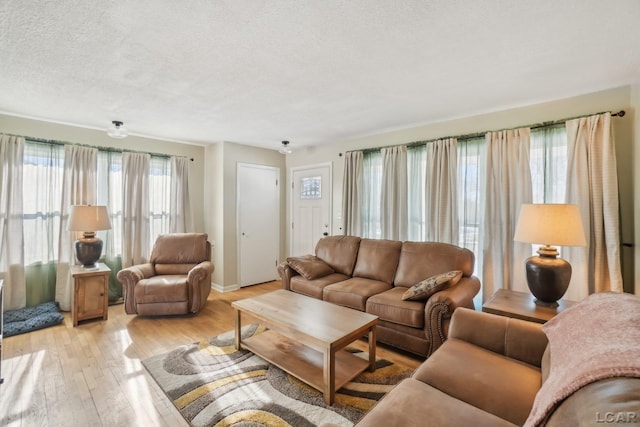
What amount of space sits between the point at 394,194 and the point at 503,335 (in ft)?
7.58

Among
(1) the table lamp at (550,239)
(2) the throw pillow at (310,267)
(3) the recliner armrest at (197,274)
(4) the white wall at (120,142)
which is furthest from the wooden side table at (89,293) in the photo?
(1) the table lamp at (550,239)

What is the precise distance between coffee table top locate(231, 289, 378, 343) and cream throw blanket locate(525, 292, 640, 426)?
46.6 inches

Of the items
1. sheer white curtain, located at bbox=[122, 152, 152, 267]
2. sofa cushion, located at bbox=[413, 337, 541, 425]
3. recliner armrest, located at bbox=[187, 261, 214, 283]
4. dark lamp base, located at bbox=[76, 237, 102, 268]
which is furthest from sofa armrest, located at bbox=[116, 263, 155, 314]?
sofa cushion, located at bbox=[413, 337, 541, 425]

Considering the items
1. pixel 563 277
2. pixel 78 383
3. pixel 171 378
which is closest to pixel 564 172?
pixel 563 277

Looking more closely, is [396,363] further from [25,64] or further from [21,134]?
[21,134]

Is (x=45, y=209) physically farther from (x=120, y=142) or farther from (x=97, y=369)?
(x=97, y=369)

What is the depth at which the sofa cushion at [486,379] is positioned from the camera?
1.26 m

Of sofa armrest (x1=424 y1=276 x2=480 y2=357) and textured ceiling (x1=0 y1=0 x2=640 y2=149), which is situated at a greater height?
textured ceiling (x1=0 y1=0 x2=640 y2=149)

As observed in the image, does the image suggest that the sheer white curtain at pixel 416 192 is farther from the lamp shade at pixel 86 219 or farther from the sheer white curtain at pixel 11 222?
the sheer white curtain at pixel 11 222

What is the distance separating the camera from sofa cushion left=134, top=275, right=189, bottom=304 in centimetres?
331

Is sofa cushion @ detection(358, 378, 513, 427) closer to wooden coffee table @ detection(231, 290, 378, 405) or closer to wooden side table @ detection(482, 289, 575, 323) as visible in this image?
wooden coffee table @ detection(231, 290, 378, 405)

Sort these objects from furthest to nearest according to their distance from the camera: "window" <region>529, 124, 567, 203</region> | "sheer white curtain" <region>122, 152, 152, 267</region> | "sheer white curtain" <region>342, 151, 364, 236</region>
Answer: "sheer white curtain" <region>342, 151, 364, 236</region> < "sheer white curtain" <region>122, 152, 152, 267</region> < "window" <region>529, 124, 567, 203</region>

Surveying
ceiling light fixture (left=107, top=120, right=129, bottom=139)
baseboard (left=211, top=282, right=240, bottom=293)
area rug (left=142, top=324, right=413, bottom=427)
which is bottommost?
area rug (left=142, top=324, right=413, bottom=427)

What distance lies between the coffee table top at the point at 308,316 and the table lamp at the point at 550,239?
1311mm
